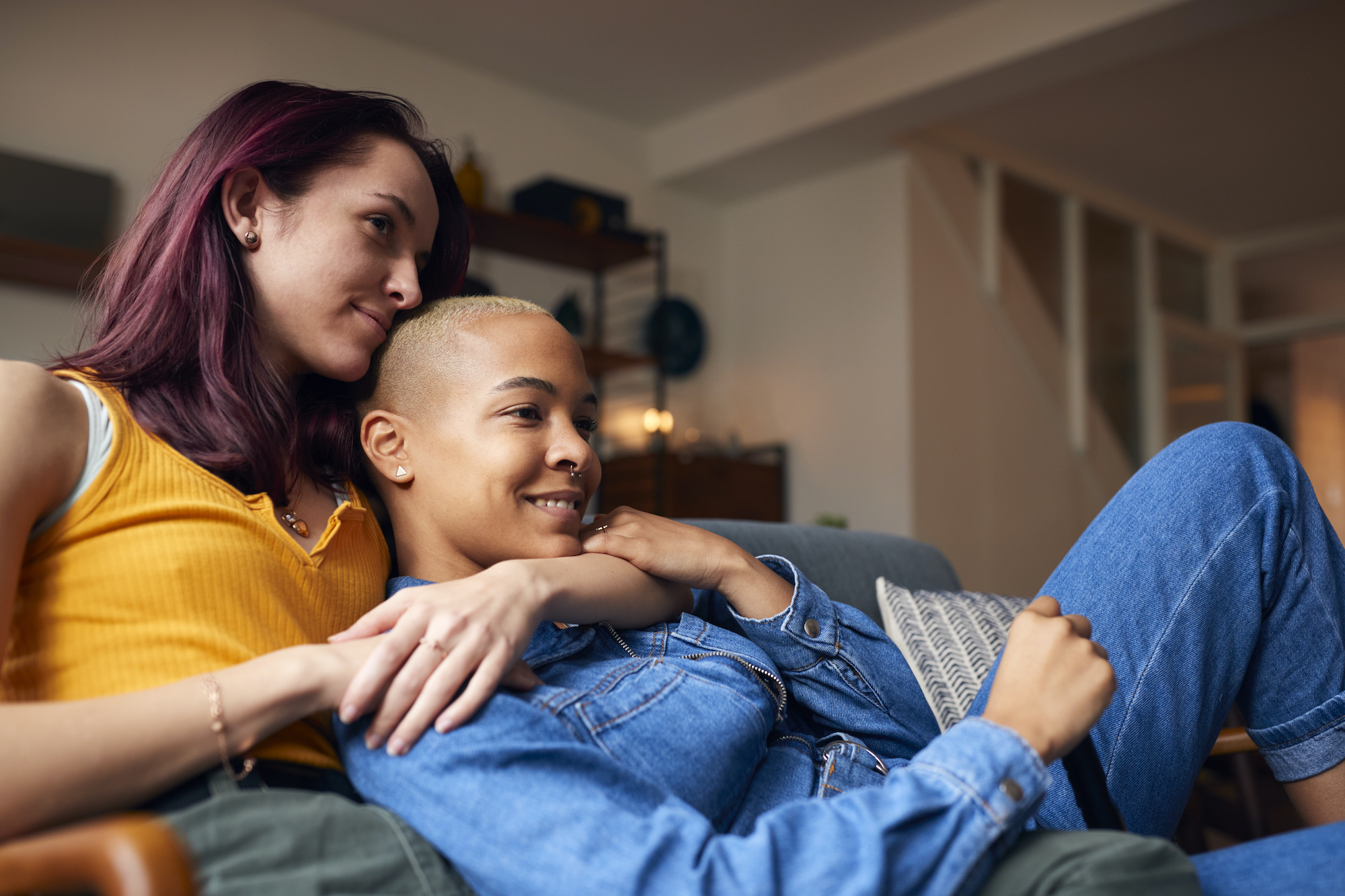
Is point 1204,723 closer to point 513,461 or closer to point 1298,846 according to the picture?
point 1298,846

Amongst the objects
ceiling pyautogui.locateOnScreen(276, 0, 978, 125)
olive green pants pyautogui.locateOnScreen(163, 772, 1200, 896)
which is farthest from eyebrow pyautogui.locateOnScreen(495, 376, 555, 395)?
ceiling pyautogui.locateOnScreen(276, 0, 978, 125)

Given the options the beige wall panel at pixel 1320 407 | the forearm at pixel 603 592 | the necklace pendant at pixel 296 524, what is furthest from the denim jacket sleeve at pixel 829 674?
the beige wall panel at pixel 1320 407

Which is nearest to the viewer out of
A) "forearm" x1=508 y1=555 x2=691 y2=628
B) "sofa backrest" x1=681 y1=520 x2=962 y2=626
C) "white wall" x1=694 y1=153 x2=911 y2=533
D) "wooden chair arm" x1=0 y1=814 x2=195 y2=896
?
"wooden chair arm" x1=0 y1=814 x2=195 y2=896

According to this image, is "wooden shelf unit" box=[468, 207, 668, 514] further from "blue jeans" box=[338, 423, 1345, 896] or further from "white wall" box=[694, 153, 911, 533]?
"blue jeans" box=[338, 423, 1345, 896]

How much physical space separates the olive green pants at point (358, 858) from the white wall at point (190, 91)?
273cm

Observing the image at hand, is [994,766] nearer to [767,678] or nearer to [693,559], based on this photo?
[767,678]

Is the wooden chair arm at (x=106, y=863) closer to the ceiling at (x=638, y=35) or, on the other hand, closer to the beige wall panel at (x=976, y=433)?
the ceiling at (x=638, y=35)

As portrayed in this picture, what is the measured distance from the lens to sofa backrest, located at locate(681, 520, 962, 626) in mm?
1584

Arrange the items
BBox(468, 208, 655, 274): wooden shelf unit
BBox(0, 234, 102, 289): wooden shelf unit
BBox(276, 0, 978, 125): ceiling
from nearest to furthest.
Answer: BBox(0, 234, 102, 289): wooden shelf unit < BBox(276, 0, 978, 125): ceiling < BBox(468, 208, 655, 274): wooden shelf unit

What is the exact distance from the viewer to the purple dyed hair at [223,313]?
3.13 feet

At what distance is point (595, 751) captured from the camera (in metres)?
0.74

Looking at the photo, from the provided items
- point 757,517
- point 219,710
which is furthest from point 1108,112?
point 219,710

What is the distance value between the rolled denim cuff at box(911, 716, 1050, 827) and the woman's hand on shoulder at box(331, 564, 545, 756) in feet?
1.11

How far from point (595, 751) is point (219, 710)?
0.89ft
